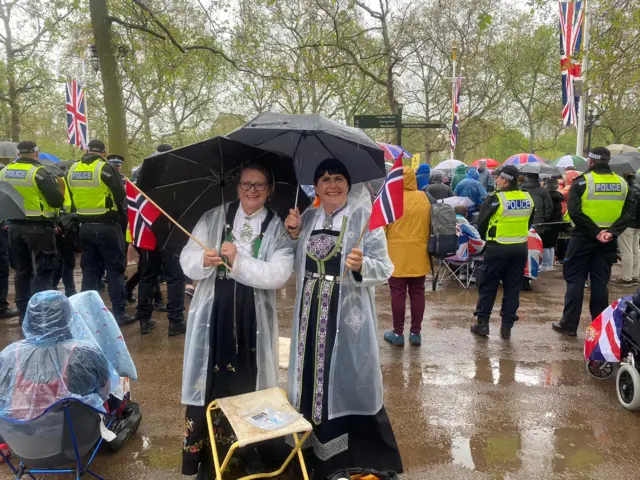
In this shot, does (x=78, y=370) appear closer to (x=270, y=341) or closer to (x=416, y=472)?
(x=270, y=341)

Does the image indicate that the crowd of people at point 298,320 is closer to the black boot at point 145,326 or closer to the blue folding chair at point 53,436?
the blue folding chair at point 53,436

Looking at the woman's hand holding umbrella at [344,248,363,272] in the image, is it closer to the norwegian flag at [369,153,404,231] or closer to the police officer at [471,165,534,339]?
the norwegian flag at [369,153,404,231]

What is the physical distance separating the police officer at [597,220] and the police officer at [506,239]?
1.79ft

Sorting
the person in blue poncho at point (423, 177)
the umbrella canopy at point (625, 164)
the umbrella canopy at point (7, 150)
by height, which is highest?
the umbrella canopy at point (7, 150)

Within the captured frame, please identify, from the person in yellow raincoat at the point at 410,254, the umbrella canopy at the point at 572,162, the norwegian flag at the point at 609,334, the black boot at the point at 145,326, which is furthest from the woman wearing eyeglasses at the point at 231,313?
the umbrella canopy at the point at 572,162

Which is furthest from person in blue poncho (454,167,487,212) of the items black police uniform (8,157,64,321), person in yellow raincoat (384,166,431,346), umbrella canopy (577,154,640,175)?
black police uniform (8,157,64,321)

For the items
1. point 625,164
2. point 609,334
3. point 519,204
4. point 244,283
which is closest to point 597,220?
point 519,204

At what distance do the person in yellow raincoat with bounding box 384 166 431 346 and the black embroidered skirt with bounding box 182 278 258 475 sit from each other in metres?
2.52

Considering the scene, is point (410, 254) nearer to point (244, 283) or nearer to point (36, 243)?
point (244, 283)

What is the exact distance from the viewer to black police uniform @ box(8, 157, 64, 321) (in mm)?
5523

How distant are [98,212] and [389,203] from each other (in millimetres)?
4042

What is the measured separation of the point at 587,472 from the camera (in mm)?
2873

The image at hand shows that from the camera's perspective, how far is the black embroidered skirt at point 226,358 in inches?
105

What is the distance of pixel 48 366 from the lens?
8.00ft
